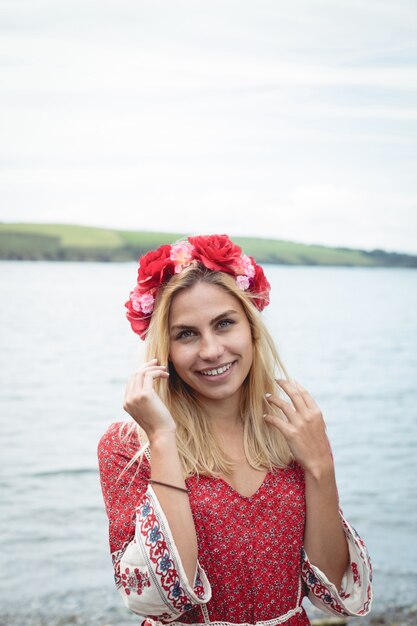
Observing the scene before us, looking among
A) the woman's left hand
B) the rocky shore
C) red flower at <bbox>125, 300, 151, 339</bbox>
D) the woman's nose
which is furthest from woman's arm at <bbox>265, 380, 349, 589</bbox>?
the rocky shore

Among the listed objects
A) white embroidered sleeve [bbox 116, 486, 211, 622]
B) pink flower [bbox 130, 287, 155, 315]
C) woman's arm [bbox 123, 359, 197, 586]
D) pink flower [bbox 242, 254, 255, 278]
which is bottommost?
white embroidered sleeve [bbox 116, 486, 211, 622]

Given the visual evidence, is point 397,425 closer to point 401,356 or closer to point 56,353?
point 401,356

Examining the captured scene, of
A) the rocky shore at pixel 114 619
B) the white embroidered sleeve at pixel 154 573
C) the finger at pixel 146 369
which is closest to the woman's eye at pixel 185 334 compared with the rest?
the finger at pixel 146 369

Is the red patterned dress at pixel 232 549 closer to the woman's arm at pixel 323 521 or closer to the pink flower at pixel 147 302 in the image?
the woman's arm at pixel 323 521

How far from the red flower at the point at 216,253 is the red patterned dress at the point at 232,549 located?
0.56 meters

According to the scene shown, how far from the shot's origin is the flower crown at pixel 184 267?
2.46m

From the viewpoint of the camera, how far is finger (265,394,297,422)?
239cm

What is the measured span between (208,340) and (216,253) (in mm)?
300

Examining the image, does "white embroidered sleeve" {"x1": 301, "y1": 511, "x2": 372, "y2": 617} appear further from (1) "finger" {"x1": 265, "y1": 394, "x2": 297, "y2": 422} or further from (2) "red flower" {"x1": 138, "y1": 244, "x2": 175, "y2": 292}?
(2) "red flower" {"x1": 138, "y1": 244, "x2": 175, "y2": 292}

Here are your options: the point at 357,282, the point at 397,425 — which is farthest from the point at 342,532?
the point at 357,282

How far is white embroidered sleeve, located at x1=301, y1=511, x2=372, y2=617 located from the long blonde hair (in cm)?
30

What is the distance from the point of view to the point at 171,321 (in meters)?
2.39

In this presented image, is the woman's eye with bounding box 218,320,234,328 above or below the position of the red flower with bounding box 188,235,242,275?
below

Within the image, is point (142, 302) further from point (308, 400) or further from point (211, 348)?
point (308, 400)
